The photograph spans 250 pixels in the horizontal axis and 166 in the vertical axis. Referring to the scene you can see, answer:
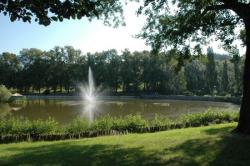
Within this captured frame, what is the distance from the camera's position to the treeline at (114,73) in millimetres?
83125

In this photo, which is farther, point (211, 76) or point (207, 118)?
point (211, 76)

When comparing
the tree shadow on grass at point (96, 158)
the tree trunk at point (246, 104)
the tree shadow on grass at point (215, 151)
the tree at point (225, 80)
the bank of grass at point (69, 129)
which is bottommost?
the bank of grass at point (69, 129)

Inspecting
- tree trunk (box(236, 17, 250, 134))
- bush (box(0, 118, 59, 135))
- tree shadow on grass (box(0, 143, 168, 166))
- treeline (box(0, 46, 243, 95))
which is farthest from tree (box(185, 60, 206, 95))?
tree shadow on grass (box(0, 143, 168, 166))

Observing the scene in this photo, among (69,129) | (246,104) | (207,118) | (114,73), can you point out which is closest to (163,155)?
(246,104)

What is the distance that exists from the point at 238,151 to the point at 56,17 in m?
5.76

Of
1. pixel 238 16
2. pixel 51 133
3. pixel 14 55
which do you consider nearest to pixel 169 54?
pixel 238 16

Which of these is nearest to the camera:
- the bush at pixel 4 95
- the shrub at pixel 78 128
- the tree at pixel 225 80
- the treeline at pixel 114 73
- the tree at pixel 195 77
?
the shrub at pixel 78 128

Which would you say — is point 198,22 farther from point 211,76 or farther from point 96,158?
point 211,76

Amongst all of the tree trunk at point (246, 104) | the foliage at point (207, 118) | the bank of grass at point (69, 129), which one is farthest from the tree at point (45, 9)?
the foliage at point (207, 118)

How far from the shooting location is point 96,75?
8762cm

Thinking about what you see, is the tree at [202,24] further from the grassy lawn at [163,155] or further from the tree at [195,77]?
the tree at [195,77]

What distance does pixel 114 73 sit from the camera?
86562 millimetres

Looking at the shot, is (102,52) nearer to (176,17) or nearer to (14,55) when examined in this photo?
(14,55)

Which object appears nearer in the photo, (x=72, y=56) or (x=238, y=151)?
(x=238, y=151)
